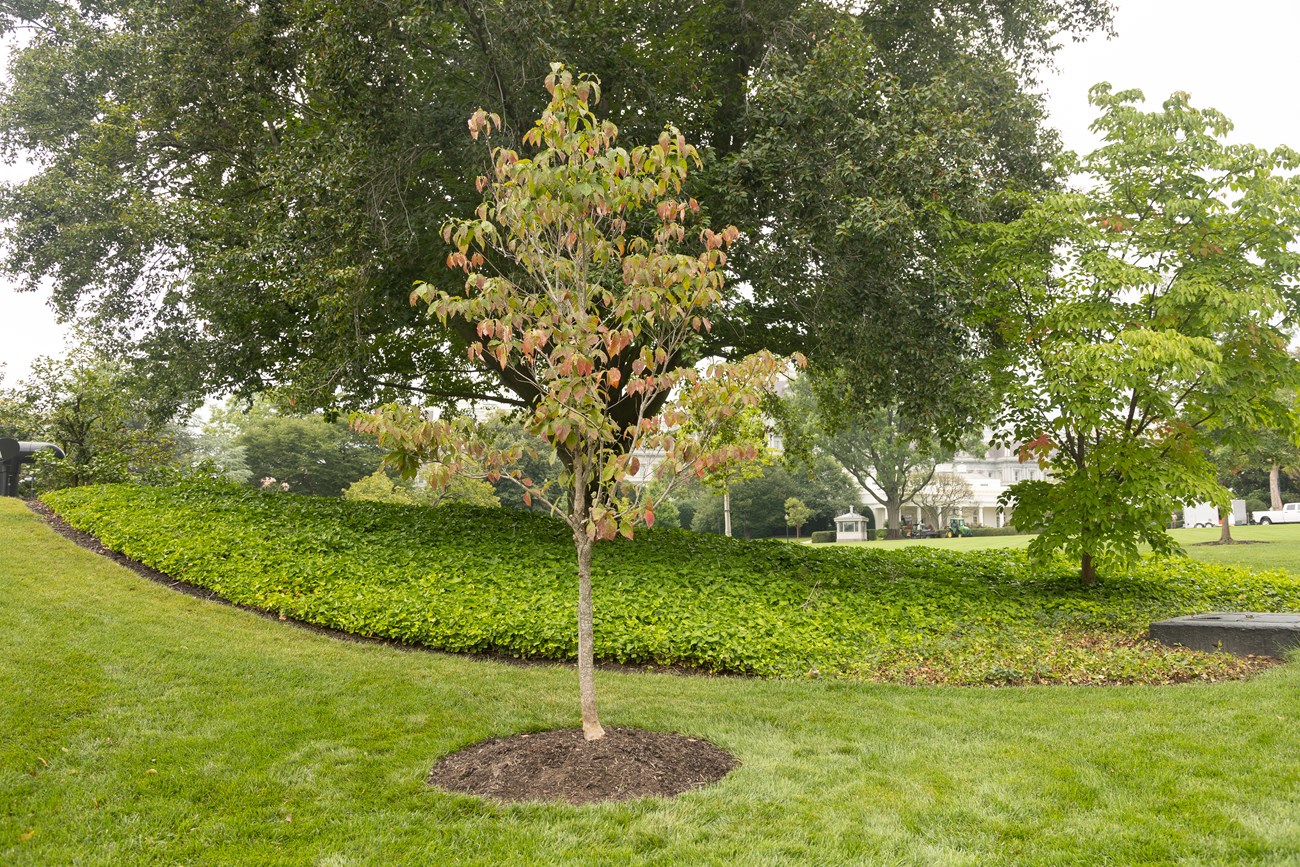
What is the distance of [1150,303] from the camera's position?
10047mm

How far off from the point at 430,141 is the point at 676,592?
254 inches

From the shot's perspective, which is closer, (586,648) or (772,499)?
(586,648)

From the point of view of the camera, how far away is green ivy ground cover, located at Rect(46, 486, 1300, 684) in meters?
7.97

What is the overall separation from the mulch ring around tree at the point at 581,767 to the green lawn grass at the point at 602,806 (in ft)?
0.60

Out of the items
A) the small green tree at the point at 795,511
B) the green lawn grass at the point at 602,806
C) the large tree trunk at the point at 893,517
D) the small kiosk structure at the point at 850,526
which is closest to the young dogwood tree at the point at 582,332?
the green lawn grass at the point at 602,806

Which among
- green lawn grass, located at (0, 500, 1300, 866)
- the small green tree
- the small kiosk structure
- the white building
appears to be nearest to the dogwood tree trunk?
green lawn grass, located at (0, 500, 1300, 866)

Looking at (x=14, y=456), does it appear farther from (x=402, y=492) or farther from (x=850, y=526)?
(x=850, y=526)

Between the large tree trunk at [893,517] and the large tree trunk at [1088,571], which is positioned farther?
the large tree trunk at [893,517]

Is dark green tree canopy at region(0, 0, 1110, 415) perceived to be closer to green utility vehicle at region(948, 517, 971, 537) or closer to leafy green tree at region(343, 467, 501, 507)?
leafy green tree at region(343, 467, 501, 507)

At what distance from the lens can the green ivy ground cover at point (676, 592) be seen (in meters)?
7.97

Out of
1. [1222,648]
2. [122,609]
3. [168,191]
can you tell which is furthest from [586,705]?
[168,191]

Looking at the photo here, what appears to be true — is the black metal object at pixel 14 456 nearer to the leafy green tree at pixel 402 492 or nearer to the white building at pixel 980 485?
the leafy green tree at pixel 402 492

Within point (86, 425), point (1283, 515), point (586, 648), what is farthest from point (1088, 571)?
point (1283, 515)

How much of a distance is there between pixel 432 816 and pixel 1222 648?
7862 mm
